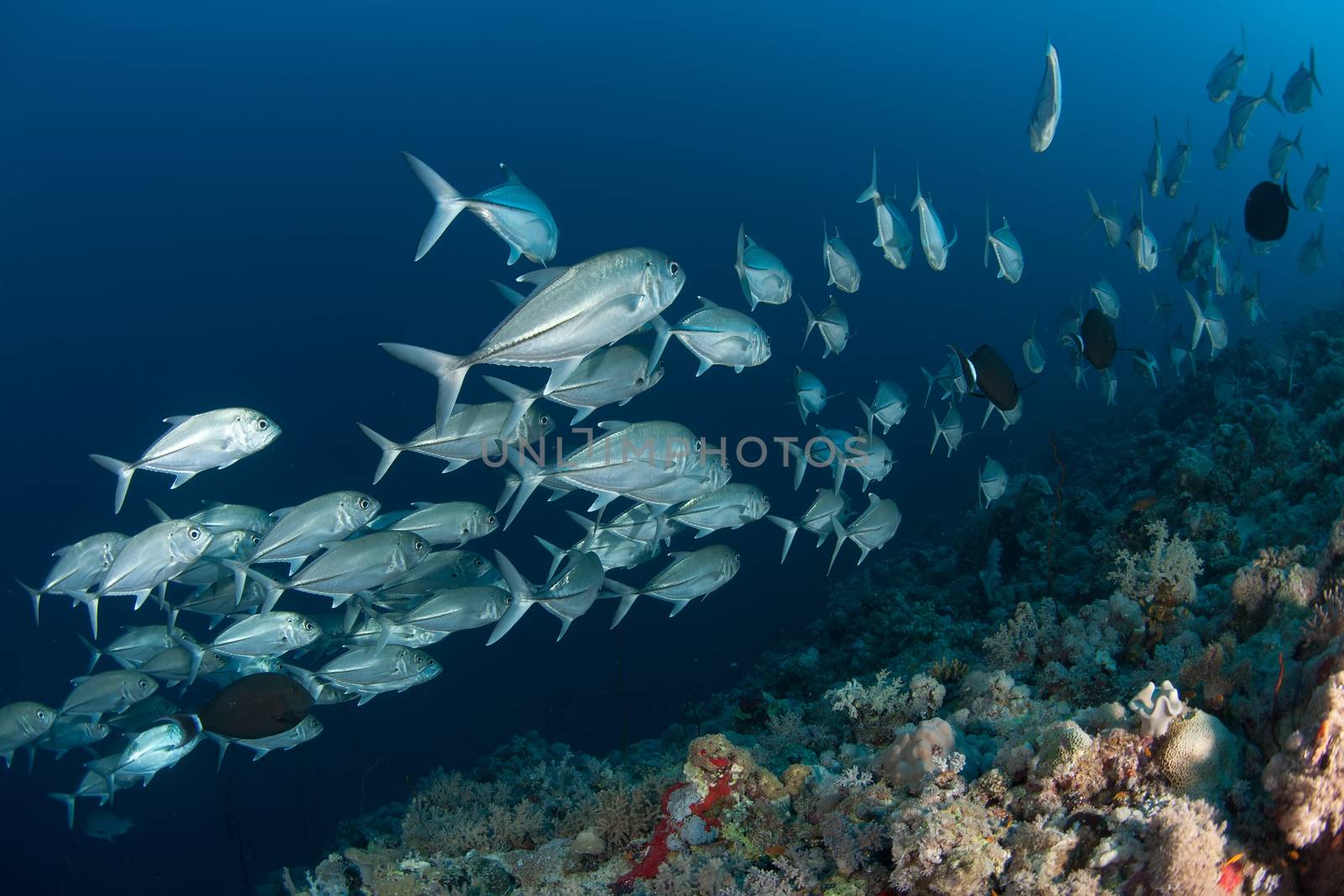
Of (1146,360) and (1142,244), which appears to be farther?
(1142,244)

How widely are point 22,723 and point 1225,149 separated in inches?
619

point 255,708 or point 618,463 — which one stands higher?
point 618,463

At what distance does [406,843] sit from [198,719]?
2.02m

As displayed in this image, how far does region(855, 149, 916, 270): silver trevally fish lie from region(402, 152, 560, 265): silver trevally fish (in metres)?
2.78

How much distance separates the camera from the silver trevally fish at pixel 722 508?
17.6ft

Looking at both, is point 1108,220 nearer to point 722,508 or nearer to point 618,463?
point 722,508

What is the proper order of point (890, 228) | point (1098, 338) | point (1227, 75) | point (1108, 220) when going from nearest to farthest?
1. point (1098, 338)
2. point (890, 228)
3. point (1108, 220)
4. point (1227, 75)

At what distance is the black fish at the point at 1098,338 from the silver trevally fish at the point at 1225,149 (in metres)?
5.44

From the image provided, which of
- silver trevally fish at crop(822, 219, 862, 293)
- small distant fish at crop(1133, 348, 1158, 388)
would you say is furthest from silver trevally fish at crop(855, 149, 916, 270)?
small distant fish at crop(1133, 348, 1158, 388)

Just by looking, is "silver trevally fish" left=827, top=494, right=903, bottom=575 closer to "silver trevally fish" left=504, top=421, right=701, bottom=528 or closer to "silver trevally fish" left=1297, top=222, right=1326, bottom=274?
"silver trevally fish" left=504, top=421, right=701, bottom=528

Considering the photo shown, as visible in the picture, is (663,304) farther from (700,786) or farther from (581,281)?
(700,786)

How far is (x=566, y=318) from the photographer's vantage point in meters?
3.32

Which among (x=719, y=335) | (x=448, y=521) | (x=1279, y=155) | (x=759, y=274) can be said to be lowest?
(x=448, y=521)

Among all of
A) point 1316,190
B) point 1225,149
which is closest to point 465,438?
point 1225,149
